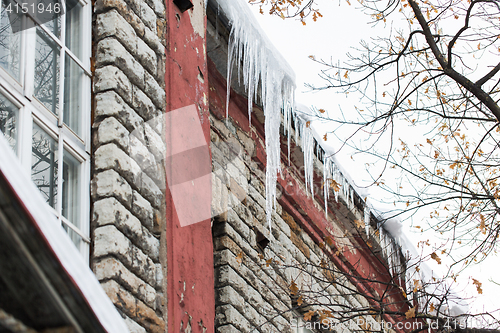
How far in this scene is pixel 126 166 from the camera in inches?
118

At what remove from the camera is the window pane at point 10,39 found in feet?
8.54

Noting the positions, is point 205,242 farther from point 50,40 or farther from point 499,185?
point 499,185

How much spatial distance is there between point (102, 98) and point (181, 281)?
42.2 inches

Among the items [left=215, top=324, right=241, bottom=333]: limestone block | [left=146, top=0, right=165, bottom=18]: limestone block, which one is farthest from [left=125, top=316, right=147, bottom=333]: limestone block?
[left=146, top=0, right=165, bottom=18]: limestone block

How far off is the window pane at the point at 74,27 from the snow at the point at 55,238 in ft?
6.03

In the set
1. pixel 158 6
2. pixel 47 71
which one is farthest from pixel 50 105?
pixel 158 6

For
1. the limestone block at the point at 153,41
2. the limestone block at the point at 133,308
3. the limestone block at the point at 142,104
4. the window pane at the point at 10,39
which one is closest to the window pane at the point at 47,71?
the window pane at the point at 10,39

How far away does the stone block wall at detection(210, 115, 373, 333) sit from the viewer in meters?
4.44

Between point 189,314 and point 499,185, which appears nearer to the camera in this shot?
point 189,314

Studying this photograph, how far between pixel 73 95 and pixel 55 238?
6.01 feet

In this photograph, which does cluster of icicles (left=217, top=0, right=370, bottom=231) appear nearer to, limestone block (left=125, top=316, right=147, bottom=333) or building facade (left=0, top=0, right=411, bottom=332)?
building facade (left=0, top=0, right=411, bottom=332)

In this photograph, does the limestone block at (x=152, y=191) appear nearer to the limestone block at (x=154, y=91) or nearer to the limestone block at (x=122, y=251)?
the limestone block at (x=122, y=251)

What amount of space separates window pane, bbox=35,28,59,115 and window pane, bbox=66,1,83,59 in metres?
0.18

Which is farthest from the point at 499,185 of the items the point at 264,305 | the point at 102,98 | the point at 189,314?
the point at 102,98
